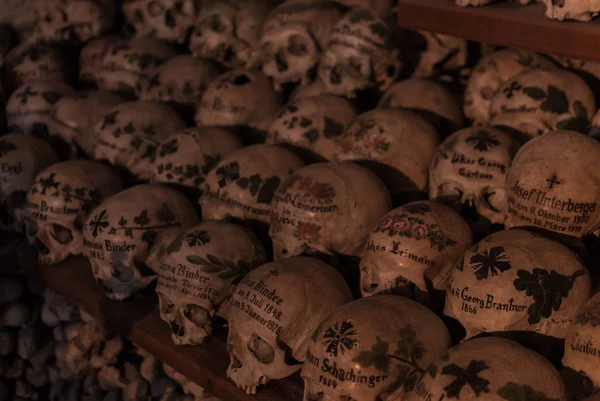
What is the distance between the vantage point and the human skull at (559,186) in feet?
3.70

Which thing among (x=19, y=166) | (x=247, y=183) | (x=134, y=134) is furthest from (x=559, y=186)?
(x=19, y=166)

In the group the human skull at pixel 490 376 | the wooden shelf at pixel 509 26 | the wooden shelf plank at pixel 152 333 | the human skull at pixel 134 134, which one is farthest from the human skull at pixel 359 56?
the human skull at pixel 490 376

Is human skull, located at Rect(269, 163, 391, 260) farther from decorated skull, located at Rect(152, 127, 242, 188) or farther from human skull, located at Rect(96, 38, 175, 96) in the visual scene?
human skull, located at Rect(96, 38, 175, 96)

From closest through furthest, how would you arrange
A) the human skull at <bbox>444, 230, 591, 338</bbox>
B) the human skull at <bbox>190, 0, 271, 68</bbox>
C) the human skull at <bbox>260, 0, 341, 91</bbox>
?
the human skull at <bbox>444, 230, 591, 338</bbox> → the human skull at <bbox>260, 0, 341, 91</bbox> → the human skull at <bbox>190, 0, 271, 68</bbox>

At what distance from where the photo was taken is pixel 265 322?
44.4 inches

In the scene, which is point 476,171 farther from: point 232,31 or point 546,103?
point 232,31

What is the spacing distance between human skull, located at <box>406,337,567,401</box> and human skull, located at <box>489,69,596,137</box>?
541mm

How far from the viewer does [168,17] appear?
2125mm

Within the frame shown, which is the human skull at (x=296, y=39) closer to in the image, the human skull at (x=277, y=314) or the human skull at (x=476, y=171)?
the human skull at (x=476, y=171)

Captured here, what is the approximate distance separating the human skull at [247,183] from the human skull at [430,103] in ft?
0.90

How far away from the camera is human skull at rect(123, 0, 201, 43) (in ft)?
6.89

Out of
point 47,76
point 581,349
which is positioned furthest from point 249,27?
point 581,349

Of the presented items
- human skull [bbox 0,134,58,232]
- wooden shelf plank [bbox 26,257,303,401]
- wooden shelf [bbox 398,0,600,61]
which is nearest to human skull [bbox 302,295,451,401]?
wooden shelf plank [bbox 26,257,303,401]

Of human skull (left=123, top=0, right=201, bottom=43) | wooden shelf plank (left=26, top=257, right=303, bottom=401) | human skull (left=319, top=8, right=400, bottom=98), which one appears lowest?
wooden shelf plank (left=26, top=257, right=303, bottom=401)
